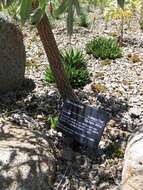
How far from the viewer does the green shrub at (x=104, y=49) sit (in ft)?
25.1

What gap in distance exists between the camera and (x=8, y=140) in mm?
5082

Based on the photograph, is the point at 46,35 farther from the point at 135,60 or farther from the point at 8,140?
the point at 135,60

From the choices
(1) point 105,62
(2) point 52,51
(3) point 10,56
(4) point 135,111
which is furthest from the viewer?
(1) point 105,62

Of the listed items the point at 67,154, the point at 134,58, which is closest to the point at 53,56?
the point at 67,154

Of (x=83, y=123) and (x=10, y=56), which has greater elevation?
(x=10, y=56)

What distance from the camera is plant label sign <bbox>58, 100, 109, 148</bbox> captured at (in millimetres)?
4994

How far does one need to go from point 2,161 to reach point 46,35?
5.61 feet

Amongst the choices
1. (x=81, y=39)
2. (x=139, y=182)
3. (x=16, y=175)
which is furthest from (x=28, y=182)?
(x=81, y=39)

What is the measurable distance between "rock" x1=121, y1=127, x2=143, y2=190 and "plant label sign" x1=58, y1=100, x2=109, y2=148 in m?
0.44

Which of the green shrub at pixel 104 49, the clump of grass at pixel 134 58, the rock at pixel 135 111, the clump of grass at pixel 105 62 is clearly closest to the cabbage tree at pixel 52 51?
the rock at pixel 135 111

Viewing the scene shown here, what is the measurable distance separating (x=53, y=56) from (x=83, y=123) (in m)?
1.04

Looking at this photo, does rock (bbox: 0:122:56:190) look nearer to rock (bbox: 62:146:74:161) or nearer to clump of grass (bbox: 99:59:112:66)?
rock (bbox: 62:146:74:161)

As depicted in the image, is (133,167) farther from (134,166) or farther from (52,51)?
(52,51)

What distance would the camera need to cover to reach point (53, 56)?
18.7ft
